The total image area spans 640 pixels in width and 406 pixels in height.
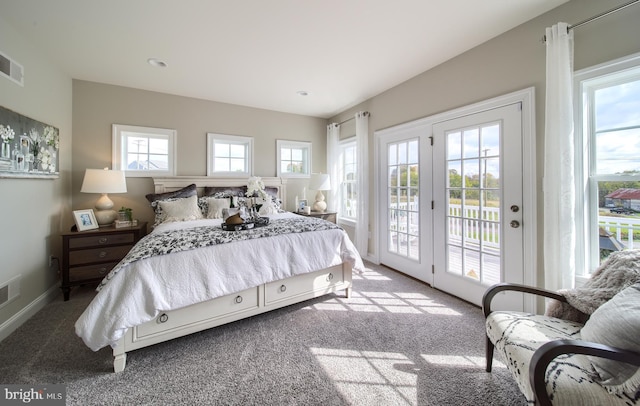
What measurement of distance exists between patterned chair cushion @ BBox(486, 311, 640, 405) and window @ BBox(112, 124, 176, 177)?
13.7 feet

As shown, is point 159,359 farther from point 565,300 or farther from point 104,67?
point 104,67

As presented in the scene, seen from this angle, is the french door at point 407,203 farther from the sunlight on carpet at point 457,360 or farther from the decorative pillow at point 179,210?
the decorative pillow at point 179,210

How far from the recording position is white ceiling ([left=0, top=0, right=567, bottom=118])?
6.33 feet

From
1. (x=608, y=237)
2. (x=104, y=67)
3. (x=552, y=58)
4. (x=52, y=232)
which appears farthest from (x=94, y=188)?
(x=608, y=237)

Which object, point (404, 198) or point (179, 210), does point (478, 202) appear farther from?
point (179, 210)

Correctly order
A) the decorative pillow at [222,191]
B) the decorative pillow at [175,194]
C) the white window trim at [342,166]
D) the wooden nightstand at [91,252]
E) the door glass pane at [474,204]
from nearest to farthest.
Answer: the door glass pane at [474,204], the wooden nightstand at [91,252], the decorative pillow at [175,194], the decorative pillow at [222,191], the white window trim at [342,166]

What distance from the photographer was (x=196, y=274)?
73.0 inches

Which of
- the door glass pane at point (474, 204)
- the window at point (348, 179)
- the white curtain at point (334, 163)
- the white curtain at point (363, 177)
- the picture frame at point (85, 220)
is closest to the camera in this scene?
the door glass pane at point (474, 204)

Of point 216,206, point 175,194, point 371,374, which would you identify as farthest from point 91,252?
point 371,374

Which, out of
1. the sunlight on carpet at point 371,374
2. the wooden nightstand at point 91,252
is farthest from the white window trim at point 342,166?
the wooden nightstand at point 91,252

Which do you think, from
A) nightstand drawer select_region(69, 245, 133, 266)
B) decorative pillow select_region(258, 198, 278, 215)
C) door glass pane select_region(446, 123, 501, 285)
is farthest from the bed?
door glass pane select_region(446, 123, 501, 285)

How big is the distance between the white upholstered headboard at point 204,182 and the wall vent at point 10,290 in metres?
1.62

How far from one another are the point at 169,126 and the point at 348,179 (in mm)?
3023

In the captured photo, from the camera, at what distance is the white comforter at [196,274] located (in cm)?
156
